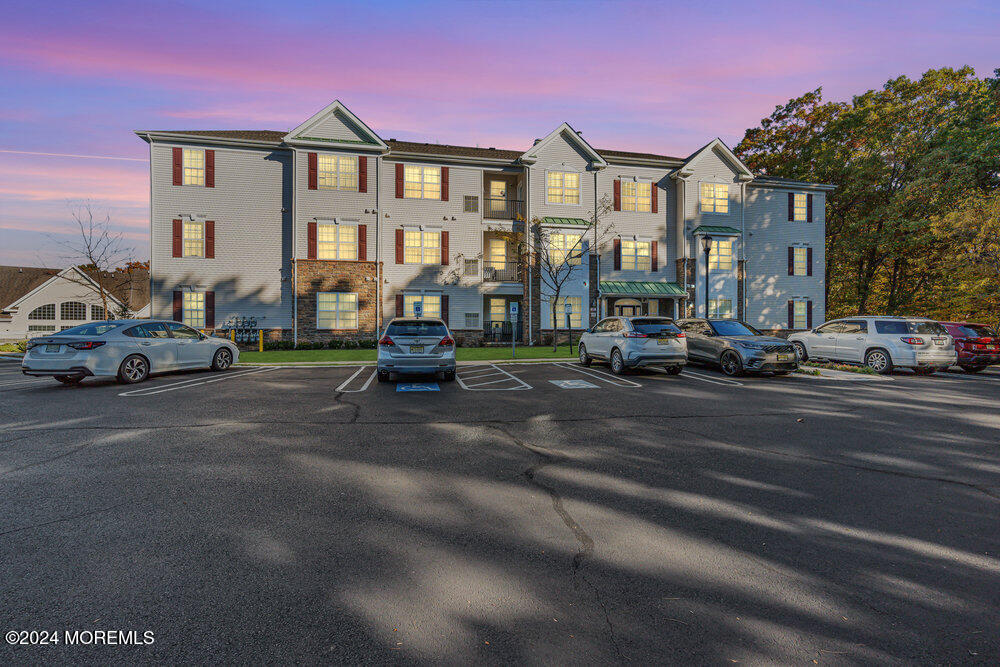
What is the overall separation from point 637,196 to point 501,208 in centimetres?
855

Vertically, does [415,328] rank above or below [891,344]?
above

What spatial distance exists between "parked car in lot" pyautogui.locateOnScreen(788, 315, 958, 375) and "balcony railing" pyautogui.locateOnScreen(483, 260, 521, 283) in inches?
631

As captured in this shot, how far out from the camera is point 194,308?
24266 millimetres

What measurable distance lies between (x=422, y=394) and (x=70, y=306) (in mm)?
53765

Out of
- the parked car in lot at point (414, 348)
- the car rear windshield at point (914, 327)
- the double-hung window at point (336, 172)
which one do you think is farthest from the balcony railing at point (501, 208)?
the car rear windshield at point (914, 327)

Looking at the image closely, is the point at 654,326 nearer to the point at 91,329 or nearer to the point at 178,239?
the point at 91,329

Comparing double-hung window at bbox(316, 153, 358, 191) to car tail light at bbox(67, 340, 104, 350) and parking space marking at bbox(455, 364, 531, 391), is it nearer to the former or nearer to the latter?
parking space marking at bbox(455, 364, 531, 391)

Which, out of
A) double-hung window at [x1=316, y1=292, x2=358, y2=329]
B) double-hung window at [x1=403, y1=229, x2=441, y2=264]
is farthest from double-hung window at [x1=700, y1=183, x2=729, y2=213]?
double-hung window at [x1=316, y1=292, x2=358, y2=329]

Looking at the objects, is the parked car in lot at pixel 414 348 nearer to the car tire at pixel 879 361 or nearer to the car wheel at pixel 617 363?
the car wheel at pixel 617 363

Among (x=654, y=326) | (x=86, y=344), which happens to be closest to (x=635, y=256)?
(x=654, y=326)

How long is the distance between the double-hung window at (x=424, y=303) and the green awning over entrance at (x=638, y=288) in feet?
32.2

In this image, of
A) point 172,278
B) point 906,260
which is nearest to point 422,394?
point 172,278

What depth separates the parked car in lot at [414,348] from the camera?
37.3 feet

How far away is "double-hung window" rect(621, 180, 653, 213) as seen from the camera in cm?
2861
